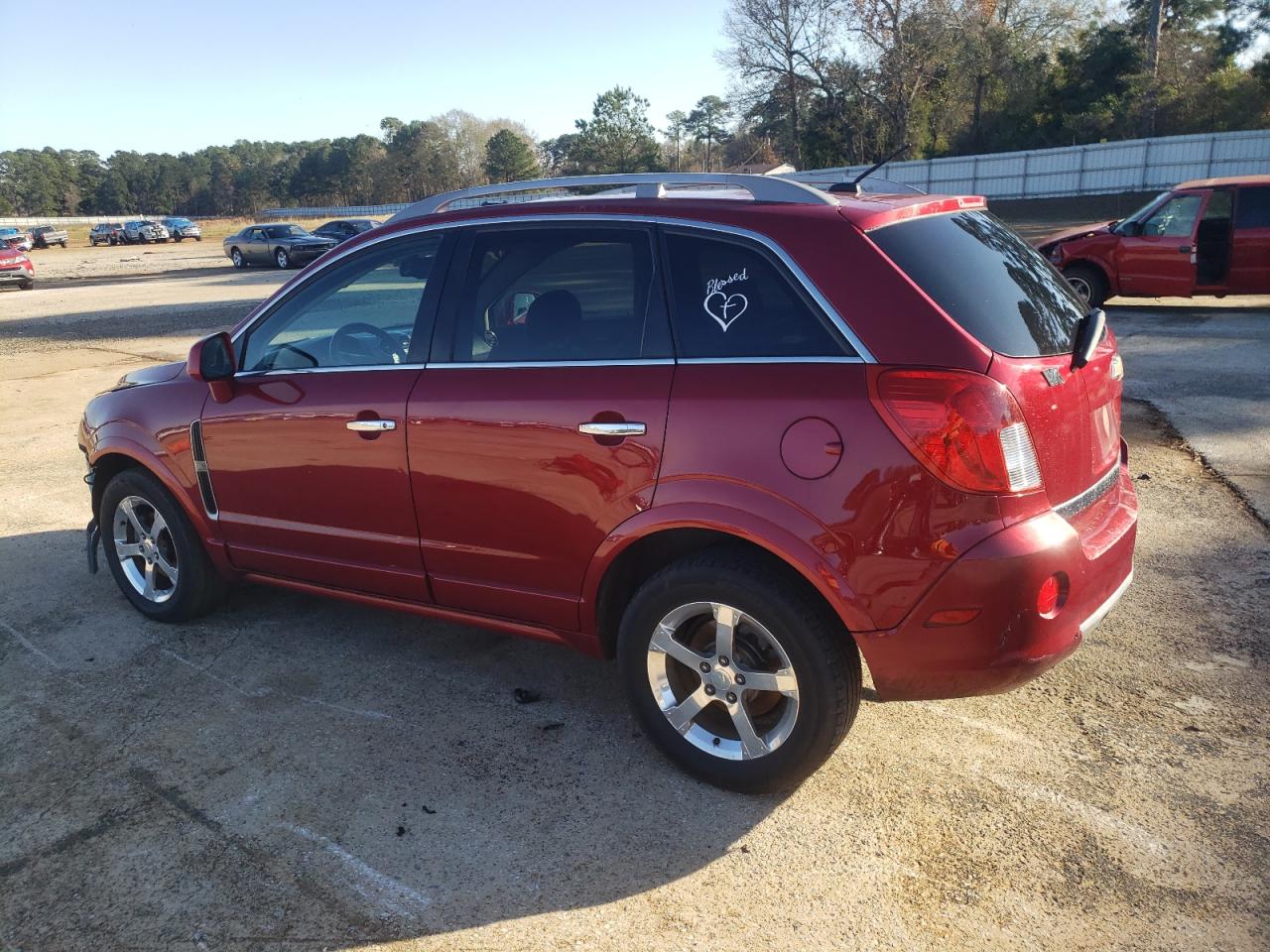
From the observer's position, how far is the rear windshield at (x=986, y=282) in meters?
2.95

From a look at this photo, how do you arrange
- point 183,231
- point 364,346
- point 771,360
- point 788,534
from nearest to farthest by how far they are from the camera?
point 788,534 → point 771,360 → point 364,346 → point 183,231

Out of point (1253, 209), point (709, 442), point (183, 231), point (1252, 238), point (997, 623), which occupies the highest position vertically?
point (1253, 209)

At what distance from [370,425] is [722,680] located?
1673 millimetres

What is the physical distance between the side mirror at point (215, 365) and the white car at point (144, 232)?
2562 inches

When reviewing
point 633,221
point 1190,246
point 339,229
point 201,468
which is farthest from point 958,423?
point 339,229

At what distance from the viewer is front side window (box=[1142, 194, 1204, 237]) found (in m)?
12.0

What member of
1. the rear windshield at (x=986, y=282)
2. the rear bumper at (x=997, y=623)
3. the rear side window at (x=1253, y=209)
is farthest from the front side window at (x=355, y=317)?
the rear side window at (x=1253, y=209)

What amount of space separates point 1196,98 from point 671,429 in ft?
132

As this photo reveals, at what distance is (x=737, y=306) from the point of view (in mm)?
3127

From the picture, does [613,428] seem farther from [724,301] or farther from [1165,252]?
[1165,252]

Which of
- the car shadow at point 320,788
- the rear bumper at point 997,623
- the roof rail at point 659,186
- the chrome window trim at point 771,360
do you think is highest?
the roof rail at point 659,186

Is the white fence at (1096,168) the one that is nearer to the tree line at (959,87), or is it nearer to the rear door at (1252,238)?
the tree line at (959,87)

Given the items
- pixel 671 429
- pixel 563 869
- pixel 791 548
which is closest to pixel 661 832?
pixel 563 869

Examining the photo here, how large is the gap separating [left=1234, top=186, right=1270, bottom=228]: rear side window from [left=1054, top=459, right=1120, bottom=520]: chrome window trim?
10.3 metres
